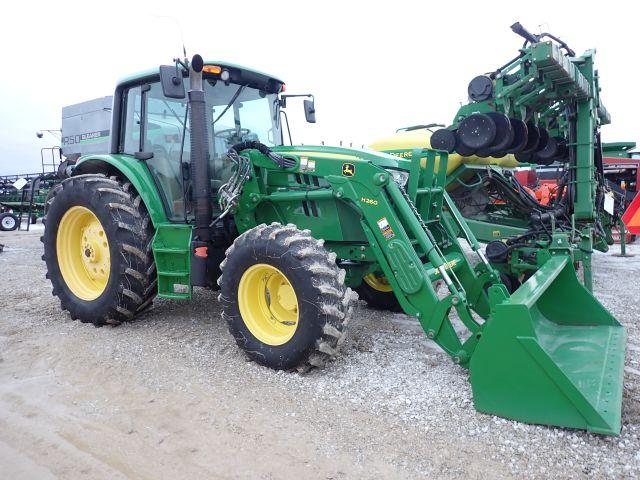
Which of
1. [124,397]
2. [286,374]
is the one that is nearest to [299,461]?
[286,374]

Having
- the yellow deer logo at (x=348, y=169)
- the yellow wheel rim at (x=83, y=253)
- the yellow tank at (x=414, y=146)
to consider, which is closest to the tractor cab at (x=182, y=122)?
the yellow wheel rim at (x=83, y=253)

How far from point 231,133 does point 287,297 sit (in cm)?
180

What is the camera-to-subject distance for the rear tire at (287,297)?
3.52m

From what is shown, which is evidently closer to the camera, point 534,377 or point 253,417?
point 534,377

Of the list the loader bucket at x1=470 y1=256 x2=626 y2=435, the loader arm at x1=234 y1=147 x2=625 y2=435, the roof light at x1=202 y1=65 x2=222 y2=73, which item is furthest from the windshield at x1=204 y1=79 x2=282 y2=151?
the loader bucket at x1=470 y1=256 x2=626 y2=435

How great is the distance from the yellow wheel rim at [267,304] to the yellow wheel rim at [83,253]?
1787mm

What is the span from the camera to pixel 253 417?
3.11 meters

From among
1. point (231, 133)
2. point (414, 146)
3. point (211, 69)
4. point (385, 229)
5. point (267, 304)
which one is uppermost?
point (211, 69)

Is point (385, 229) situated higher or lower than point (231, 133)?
lower

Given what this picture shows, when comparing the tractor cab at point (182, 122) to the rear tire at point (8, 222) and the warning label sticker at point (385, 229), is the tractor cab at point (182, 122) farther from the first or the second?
the rear tire at point (8, 222)

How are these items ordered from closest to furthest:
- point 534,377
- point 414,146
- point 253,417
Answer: point 534,377
point 253,417
point 414,146

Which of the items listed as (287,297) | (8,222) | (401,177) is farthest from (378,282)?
(8,222)

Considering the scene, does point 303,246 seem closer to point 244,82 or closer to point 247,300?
point 247,300

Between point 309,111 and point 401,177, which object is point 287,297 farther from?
point 309,111
